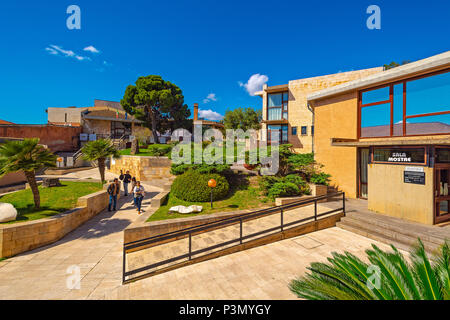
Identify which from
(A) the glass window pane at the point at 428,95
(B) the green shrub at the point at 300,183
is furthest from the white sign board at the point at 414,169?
(B) the green shrub at the point at 300,183

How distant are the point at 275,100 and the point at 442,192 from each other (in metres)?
14.7

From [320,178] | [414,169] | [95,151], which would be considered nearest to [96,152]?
[95,151]

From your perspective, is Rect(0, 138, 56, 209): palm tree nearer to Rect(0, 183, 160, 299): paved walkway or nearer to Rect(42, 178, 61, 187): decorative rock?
Rect(0, 183, 160, 299): paved walkway

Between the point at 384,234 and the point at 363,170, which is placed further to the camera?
the point at 363,170

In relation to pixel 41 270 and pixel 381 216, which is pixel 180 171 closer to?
pixel 41 270

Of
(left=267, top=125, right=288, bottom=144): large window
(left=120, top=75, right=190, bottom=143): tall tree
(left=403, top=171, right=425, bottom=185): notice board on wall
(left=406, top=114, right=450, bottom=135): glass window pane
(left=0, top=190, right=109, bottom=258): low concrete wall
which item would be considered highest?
(left=120, top=75, right=190, bottom=143): tall tree

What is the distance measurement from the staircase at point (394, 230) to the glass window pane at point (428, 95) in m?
4.85

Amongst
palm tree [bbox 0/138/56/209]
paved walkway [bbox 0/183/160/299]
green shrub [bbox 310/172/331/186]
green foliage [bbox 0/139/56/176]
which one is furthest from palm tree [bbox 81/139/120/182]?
green shrub [bbox 310/172/331/186]

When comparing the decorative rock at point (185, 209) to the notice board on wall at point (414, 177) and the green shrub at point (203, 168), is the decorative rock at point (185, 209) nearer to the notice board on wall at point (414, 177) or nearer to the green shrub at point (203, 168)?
the green shrub at point (203, 168)

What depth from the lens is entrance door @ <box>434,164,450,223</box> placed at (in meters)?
6.57

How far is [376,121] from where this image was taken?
9.99m

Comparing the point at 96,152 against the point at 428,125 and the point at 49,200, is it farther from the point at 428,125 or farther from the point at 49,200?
the point at 428,125

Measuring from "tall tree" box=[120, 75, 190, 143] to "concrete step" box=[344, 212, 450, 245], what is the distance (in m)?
26.7

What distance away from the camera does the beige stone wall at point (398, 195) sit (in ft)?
21.4
